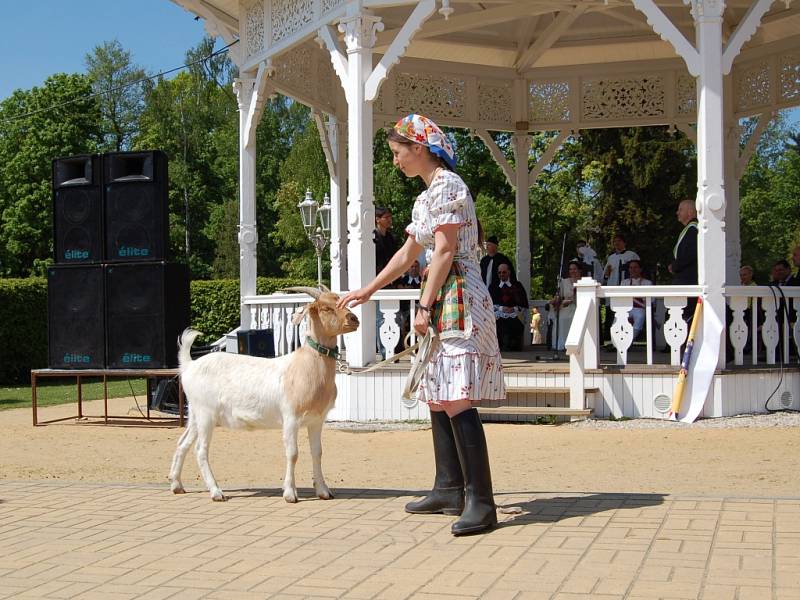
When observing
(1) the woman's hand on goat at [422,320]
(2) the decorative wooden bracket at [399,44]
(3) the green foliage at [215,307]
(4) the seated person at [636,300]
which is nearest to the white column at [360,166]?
(2) the decorative wooden bracket at [399,44]

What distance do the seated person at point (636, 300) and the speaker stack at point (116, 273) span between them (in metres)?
5.51

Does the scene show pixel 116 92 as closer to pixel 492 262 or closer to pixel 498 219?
pixel 498 219

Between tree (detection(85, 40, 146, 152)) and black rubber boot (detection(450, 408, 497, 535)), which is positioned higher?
tree (detection(85, 40, 146, 152))

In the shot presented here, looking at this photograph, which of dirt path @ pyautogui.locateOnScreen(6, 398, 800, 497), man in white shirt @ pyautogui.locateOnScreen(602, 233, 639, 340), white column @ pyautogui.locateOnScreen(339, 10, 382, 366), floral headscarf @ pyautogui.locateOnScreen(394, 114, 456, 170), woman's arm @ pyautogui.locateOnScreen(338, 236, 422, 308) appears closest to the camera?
floral headscarf @ pyautogui.locateOnScreen(394, 114, 456, 170)

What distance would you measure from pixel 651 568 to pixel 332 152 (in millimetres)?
12339

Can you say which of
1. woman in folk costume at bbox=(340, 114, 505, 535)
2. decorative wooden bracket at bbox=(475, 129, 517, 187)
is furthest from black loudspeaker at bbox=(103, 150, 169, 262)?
decorative wooden bracket at bbox=(475, 129, 517, 187)

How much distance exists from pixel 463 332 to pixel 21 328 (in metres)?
18.3

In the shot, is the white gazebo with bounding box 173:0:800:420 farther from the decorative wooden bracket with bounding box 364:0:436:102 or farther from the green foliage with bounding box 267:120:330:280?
the green foliage with bounding box 267:120:330:280

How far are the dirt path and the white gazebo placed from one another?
0.79 metres

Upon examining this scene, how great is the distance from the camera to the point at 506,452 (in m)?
9.08

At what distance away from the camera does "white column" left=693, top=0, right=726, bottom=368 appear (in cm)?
1048

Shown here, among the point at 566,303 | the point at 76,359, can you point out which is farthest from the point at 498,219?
the point at 76,359

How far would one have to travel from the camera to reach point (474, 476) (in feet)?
17.1

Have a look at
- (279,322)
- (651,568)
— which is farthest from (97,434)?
(651,568)
